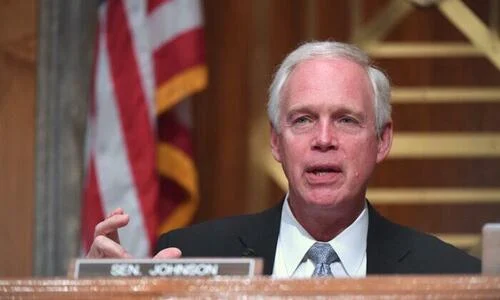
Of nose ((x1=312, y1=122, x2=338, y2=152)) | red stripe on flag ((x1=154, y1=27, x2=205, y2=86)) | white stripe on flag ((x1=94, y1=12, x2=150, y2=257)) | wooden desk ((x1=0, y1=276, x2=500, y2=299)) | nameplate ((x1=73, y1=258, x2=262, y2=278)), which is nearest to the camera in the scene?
wooden desk ((x1=0, y1=276, x2=500, y2=299))

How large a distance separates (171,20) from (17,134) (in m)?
0.76

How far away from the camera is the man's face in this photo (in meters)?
2.99

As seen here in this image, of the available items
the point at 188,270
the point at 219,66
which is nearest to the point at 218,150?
the point at 219,66

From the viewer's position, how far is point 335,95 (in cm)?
304

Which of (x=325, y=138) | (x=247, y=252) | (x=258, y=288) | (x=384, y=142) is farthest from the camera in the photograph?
(x=384, y=142)

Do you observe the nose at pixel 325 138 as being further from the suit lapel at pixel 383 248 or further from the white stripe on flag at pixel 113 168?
the white stripe on flag at pixel 113 168

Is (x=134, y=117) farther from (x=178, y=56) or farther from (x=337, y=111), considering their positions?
(x=337, y=111)

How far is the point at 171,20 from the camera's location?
4.66 m

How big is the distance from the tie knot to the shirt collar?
0.01 metres

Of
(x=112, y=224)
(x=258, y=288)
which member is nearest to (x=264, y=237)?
(x=112, y=224)

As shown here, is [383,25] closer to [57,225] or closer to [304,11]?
[304,11]

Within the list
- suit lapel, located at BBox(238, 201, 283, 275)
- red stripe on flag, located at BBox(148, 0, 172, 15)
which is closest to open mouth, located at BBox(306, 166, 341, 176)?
suit lapel, located at BBox(238, 201, 283, 275)

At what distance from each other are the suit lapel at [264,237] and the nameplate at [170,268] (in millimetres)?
836

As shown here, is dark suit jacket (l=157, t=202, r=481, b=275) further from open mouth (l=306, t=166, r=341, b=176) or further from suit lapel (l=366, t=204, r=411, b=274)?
open mouth (l=306, t=166, r=341, b=176)
